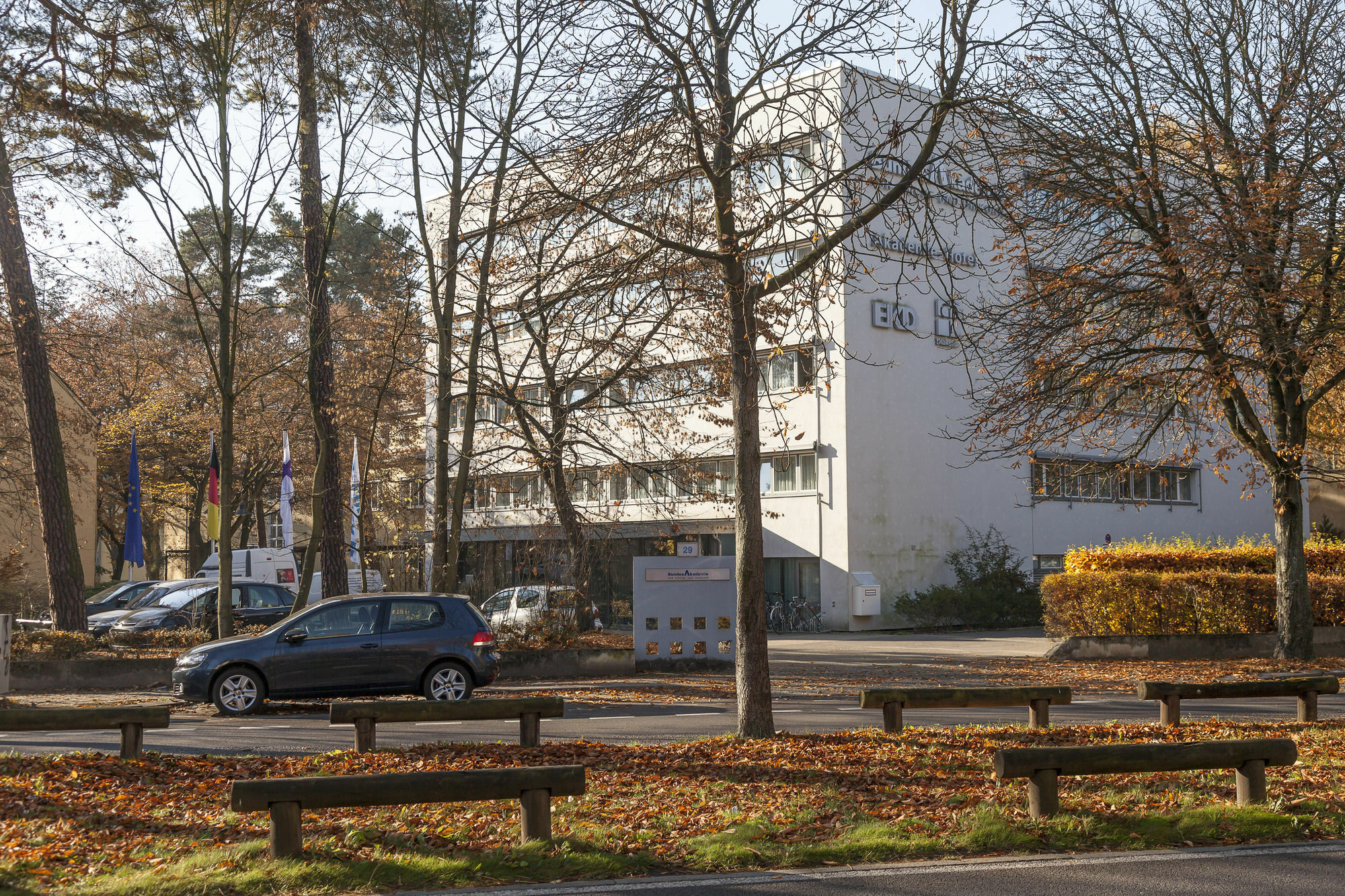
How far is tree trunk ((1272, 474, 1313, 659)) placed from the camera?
66.0ft

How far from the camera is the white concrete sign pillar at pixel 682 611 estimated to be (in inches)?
799

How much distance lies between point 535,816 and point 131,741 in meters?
4.66

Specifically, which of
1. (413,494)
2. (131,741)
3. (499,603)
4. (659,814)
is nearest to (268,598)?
(499,603)

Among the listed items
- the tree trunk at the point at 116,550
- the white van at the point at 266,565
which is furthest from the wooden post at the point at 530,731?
the tree trunk at the point at 116,550

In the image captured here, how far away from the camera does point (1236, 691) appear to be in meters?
10.8

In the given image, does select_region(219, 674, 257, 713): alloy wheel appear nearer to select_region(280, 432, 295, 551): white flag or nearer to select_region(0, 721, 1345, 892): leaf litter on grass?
select_region(0, 721, 1345, 892): leaf litter on grass

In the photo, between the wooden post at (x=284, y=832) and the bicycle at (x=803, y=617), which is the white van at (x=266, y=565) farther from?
the wooden post at (x=284, y=832)

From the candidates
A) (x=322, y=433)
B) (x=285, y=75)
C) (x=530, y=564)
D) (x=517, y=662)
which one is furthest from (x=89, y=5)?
(x=530, y=564)

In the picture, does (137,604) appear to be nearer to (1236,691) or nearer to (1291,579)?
(1291,579)

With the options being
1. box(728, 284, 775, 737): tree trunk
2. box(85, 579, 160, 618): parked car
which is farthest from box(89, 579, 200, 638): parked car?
box(728, 284, 775, 737): tree trunk

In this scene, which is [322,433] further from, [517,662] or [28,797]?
[28,797]

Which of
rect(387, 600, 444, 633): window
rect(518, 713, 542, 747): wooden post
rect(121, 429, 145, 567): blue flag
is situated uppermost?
rect(121, 429, 145, 567): blue flag

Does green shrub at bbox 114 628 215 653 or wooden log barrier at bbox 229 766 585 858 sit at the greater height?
wooden log barrier at bbox 229 766 585 858

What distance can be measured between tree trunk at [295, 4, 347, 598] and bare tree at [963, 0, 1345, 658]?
405 inches
